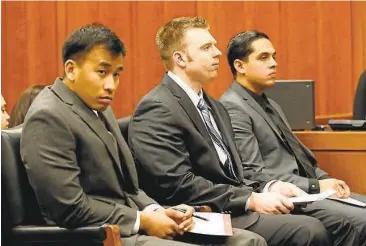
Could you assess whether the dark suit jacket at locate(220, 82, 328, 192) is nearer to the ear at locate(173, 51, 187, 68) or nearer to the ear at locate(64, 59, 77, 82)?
the ear at locate(173, 51, 187, 68)

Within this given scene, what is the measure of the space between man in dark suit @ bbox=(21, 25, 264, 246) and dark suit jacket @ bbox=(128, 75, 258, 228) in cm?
30

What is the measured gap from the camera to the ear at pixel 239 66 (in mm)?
3784

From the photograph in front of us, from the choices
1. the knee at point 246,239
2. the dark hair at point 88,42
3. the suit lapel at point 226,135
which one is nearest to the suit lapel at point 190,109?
the suit lapel at point 226,135

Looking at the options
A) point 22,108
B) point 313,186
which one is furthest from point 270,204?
point 22,108

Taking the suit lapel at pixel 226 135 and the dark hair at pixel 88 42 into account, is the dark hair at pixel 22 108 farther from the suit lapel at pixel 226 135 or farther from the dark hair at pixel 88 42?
the dark hair at pixel 88 42

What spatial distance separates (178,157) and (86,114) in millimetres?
557

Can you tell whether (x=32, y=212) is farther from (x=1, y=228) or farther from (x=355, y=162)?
(x=355, y=162)

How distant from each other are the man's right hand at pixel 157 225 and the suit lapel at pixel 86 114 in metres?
0.20

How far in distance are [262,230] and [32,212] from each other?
0.98 metres

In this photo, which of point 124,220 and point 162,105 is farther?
point 162,105

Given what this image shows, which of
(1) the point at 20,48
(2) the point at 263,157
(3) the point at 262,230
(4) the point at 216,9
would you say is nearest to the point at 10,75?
(1) the point at 20,48

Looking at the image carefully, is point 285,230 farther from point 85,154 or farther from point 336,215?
point 85,154

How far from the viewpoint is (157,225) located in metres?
2.54

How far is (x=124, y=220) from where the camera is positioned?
8.18 feet
